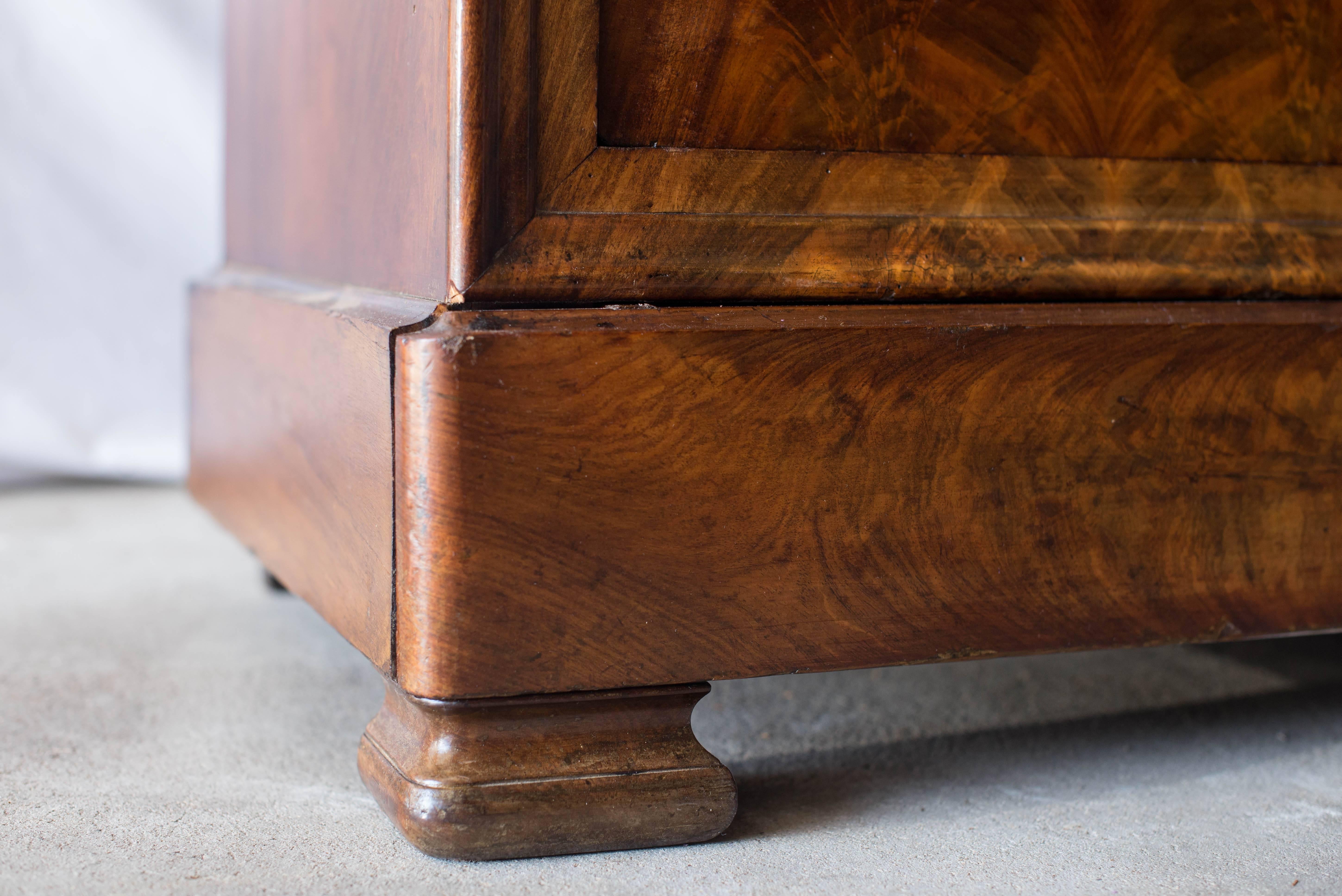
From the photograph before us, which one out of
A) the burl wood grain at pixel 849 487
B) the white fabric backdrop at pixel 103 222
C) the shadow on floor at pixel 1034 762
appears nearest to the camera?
the burl wood grain at pixel 849 487

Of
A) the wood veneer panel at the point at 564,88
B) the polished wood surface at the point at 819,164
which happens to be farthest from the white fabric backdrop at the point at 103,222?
the wood veneer panel at the point at 564,88

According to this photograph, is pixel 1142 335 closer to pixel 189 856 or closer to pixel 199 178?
pixel 189 856

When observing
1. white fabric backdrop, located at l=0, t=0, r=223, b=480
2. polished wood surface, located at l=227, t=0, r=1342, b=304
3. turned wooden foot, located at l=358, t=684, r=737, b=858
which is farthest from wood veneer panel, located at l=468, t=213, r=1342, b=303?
white fabric backdrop, located at l=0, t=0, r=223, b=480

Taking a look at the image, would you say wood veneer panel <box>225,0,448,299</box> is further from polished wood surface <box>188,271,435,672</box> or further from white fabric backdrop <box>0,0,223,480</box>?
white fabric backdrop <box>0,0,223,480</box>

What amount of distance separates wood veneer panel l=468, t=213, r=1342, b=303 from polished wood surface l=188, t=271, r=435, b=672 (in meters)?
0.07

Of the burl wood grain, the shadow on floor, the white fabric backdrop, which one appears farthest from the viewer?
the white fabric backdrop

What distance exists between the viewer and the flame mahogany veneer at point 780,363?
0.55 meters

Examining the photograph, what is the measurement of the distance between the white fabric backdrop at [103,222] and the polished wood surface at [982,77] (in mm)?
1203

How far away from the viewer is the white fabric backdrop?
1.65 meters

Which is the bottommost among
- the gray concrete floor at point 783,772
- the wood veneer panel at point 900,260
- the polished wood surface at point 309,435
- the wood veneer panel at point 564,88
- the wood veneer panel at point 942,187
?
the gray concrete floor at point 783,772

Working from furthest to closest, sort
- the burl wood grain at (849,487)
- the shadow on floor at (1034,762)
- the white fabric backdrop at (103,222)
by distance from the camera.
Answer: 1. the white fabric backdrop at (103,222)
2. the shadow on floor at (1034,762)
3. the burl wood grain at (849,487)

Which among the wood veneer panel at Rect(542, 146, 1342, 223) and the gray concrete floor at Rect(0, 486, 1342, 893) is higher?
the wood veneer panel at Rect(542, 146, 1342, 223)

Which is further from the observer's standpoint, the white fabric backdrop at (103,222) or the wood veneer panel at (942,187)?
the white fabric backdrop at (103,222)

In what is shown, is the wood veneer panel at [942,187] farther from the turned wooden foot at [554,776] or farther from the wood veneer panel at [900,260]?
the turned wooden foot at [554,776]
